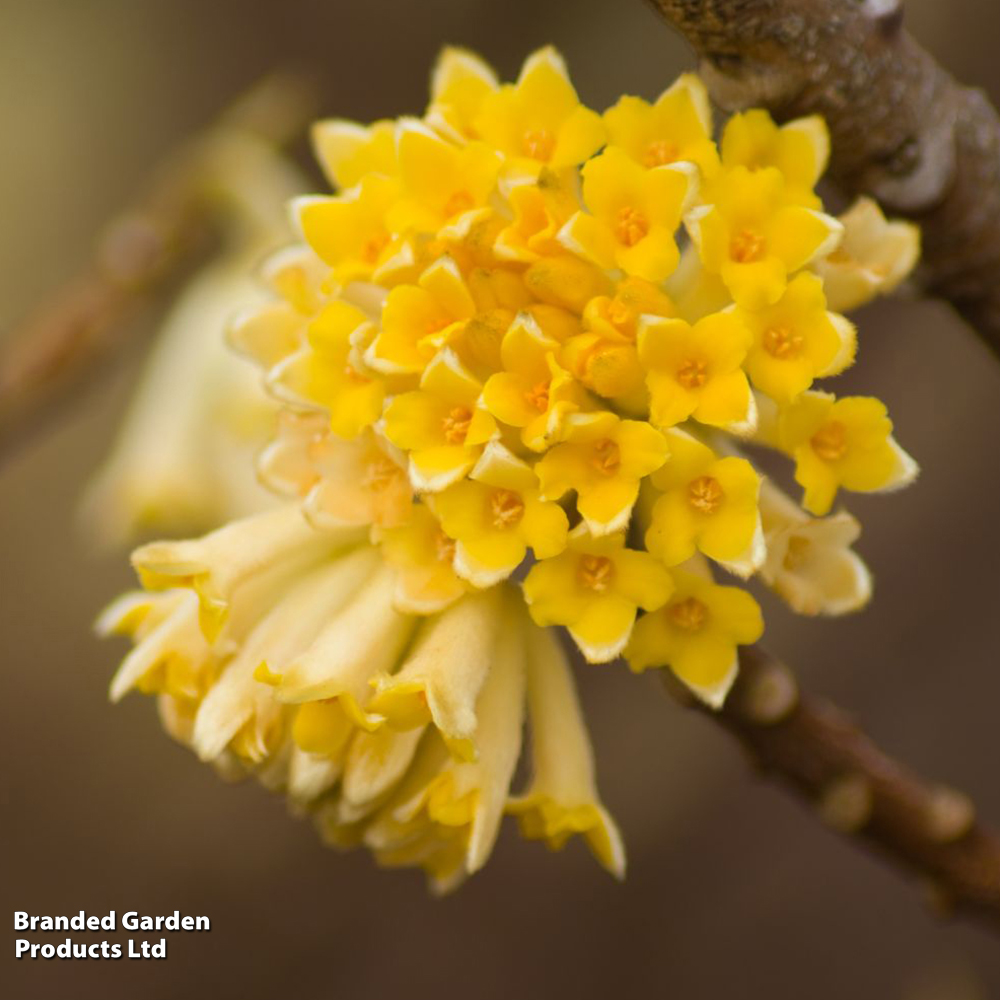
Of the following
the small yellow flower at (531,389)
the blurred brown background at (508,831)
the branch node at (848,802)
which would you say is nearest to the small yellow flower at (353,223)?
the small yellow flower at (531,389)

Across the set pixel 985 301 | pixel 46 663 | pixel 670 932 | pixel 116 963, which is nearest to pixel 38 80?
pixel 46 663

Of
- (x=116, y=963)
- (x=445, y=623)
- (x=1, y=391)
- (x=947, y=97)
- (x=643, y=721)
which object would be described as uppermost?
(x=947, y=97)

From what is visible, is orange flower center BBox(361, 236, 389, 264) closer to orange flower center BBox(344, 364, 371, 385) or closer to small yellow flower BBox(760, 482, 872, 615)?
orange flower center BBox(344, 364, 371, 385)

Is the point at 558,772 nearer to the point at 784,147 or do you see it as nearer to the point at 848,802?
the point at 848,802

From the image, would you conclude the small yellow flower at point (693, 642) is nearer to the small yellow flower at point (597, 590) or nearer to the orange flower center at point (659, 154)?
the small yellow flower at point (597, 590)

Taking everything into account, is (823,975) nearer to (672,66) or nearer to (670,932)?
(670,932)

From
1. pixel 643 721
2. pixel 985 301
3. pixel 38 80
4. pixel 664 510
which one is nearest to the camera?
pixel 664 510

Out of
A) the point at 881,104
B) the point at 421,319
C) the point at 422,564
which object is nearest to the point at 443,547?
the point at 422,564
